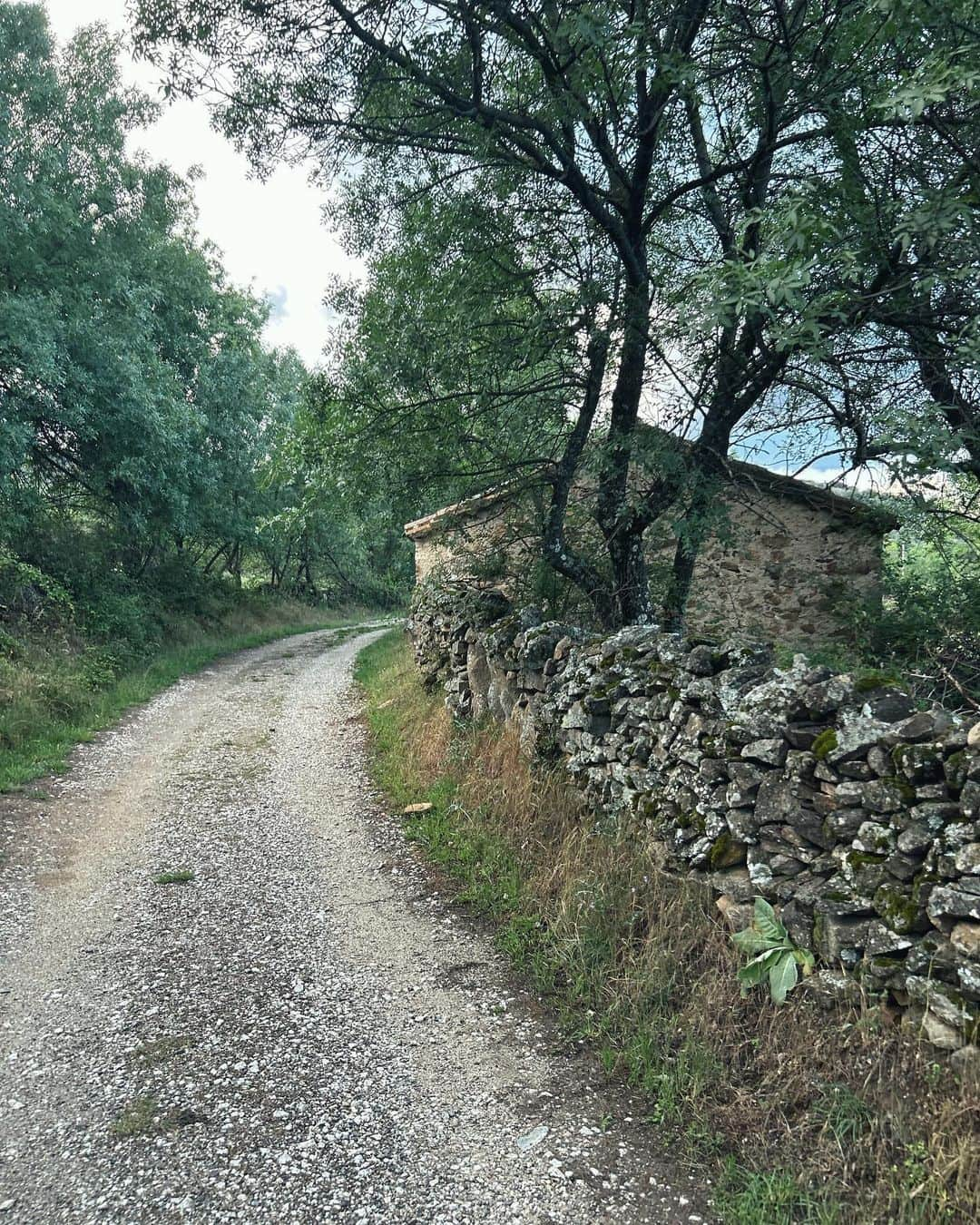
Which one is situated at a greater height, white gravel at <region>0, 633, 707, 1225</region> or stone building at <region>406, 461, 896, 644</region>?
stone building at <region>406, 461, 896, 644</region>

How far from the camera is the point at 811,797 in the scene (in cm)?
349

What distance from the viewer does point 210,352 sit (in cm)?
1783

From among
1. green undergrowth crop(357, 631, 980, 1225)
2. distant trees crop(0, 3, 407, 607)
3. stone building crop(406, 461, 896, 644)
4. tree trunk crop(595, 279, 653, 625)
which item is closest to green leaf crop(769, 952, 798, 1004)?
green undergrowth crop(357, 631, 980, 1225)

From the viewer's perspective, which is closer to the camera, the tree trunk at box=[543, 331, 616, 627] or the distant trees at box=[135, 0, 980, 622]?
the distant trees at box=[135, 0, 980, 622]

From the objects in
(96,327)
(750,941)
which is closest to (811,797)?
(750,941)

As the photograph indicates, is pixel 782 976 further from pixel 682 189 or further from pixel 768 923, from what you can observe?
pixel 682 189

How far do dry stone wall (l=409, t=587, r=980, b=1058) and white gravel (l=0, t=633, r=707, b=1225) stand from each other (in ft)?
4.01

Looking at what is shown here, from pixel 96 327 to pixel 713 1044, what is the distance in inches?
534

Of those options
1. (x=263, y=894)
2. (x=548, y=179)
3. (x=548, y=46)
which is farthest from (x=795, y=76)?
(x=263, y=894)

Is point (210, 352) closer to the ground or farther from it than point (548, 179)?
farther from it

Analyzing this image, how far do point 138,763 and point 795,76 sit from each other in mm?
9892

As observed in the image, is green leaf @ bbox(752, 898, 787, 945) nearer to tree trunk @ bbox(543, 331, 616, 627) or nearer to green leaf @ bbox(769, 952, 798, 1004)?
green leaf @ bbox(769, 952, 798, 1004)

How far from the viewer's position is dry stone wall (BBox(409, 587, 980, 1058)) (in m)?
2.84

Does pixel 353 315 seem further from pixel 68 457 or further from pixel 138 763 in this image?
pixel 68 457
